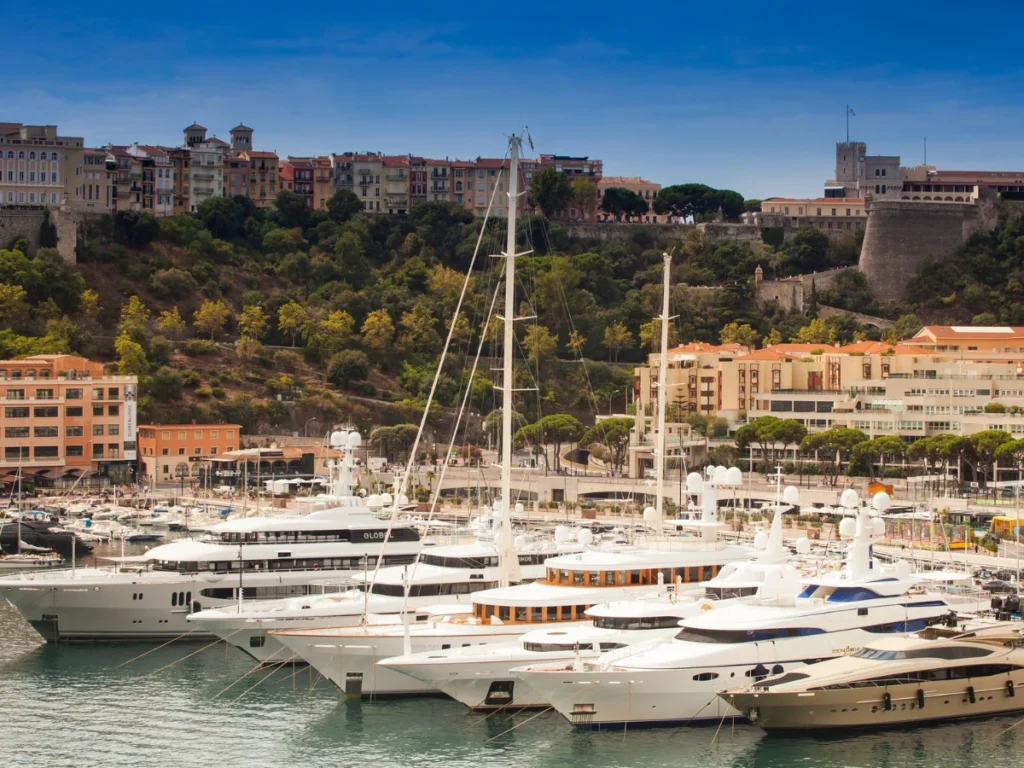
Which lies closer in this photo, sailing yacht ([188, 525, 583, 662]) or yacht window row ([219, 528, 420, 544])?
sailing yacht ([188, 525, 583, 662])

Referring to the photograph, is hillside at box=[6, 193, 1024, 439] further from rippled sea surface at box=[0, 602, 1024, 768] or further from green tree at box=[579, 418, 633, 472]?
rippled sea surface at box=[0, 602, 1024, 768]

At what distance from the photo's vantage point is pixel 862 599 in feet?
101

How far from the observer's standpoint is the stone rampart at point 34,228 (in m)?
95.1

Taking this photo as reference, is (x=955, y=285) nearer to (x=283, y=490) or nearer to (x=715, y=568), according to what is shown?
(x=283, y=490)

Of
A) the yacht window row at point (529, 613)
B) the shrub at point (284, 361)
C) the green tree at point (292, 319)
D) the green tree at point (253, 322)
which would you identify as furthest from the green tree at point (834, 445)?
the yacht window row at point (529, 613)

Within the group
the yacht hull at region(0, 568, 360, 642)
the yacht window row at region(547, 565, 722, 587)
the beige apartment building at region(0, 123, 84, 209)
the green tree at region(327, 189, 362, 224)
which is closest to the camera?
the yacht window row at region(547, 565, 722, 587)

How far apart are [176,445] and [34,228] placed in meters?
24.5

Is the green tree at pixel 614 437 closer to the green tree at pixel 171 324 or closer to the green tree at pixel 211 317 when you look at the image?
the green tree at pixel 211 317

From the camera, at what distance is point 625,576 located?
3388 centimetres

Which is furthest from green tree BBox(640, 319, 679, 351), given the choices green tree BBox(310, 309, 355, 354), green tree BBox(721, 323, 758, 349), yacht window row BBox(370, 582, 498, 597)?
yacht window row BBox(370, 582, 498, 597)

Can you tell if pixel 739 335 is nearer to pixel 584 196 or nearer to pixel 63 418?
pixel 584 196

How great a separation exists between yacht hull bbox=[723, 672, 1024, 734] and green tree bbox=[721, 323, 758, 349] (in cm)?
6577

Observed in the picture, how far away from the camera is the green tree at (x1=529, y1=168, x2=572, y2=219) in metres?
111

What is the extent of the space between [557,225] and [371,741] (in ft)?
274
